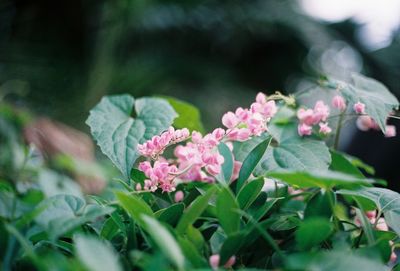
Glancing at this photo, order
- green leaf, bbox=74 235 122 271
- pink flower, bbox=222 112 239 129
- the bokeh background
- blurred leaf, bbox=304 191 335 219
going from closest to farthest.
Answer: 1. green leaf, bbox=74 235 122 271
2. blurred leaf, bbox=304 191 335 219
3. pink flower, bbox=222 112 239 129
4. the bokeh background

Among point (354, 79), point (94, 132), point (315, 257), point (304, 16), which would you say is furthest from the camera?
point (304, 16)

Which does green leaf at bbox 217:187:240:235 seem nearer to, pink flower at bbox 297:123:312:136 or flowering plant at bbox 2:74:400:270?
flowering plant at bbox 2:74:400:270

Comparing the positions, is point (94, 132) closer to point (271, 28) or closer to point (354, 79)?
point (354, 79)

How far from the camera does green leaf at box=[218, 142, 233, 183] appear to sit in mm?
420

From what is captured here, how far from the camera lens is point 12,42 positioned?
8.43 feet

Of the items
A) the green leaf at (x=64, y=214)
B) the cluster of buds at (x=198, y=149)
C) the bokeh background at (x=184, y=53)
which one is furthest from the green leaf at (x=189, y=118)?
the bokeh background at (x=184, y=53)

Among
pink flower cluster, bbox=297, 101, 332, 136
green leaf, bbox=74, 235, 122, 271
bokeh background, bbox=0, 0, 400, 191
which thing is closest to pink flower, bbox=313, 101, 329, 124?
pink flower cluster, bbox=297, 101, 332, 136

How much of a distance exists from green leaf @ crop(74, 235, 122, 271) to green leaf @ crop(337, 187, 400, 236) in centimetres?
24

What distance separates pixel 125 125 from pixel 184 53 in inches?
121

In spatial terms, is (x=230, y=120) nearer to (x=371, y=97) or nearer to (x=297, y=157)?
(x=297, y=157)

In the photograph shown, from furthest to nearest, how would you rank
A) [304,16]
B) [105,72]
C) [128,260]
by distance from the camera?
1. [304,16]
2. [105,72]
3. [128,260]

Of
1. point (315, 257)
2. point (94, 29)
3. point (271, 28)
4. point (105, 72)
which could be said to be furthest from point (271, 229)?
point (271, 28)

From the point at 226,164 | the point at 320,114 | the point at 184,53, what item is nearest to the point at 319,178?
the point at 226,164

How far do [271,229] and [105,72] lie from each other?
229cm
